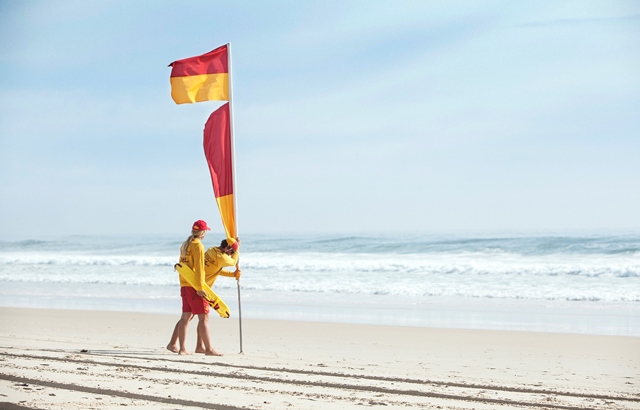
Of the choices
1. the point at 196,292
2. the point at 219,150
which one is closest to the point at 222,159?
the point at 219,150

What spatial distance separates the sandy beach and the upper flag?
3054 millimetres

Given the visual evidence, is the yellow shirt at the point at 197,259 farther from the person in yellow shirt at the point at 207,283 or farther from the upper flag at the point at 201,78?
the upper flag at the point at 201,78

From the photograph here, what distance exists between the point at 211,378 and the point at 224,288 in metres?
12.8

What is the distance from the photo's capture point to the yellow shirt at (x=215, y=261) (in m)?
7.58

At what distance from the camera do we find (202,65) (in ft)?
27.0

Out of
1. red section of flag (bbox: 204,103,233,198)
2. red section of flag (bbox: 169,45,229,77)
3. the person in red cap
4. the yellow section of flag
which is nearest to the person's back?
the person in red cap

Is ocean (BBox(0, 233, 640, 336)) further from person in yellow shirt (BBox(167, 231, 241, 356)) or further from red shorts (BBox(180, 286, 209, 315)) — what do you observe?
red shorts (BBox(180, 286, 209, 315))

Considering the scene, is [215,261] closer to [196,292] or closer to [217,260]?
[217,260]

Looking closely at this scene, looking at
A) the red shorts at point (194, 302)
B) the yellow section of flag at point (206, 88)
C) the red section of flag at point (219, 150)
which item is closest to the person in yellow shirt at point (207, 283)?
the red shorts at point (194, 302)

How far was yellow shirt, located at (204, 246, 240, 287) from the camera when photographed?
24.9ft

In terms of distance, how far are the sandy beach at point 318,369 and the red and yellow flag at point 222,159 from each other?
1.63m

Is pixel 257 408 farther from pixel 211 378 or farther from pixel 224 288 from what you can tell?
pixel 224 288

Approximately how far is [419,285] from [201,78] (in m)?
12.6

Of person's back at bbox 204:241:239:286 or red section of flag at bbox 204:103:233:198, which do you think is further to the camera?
red section of flag at bbox 204:103:233:198
